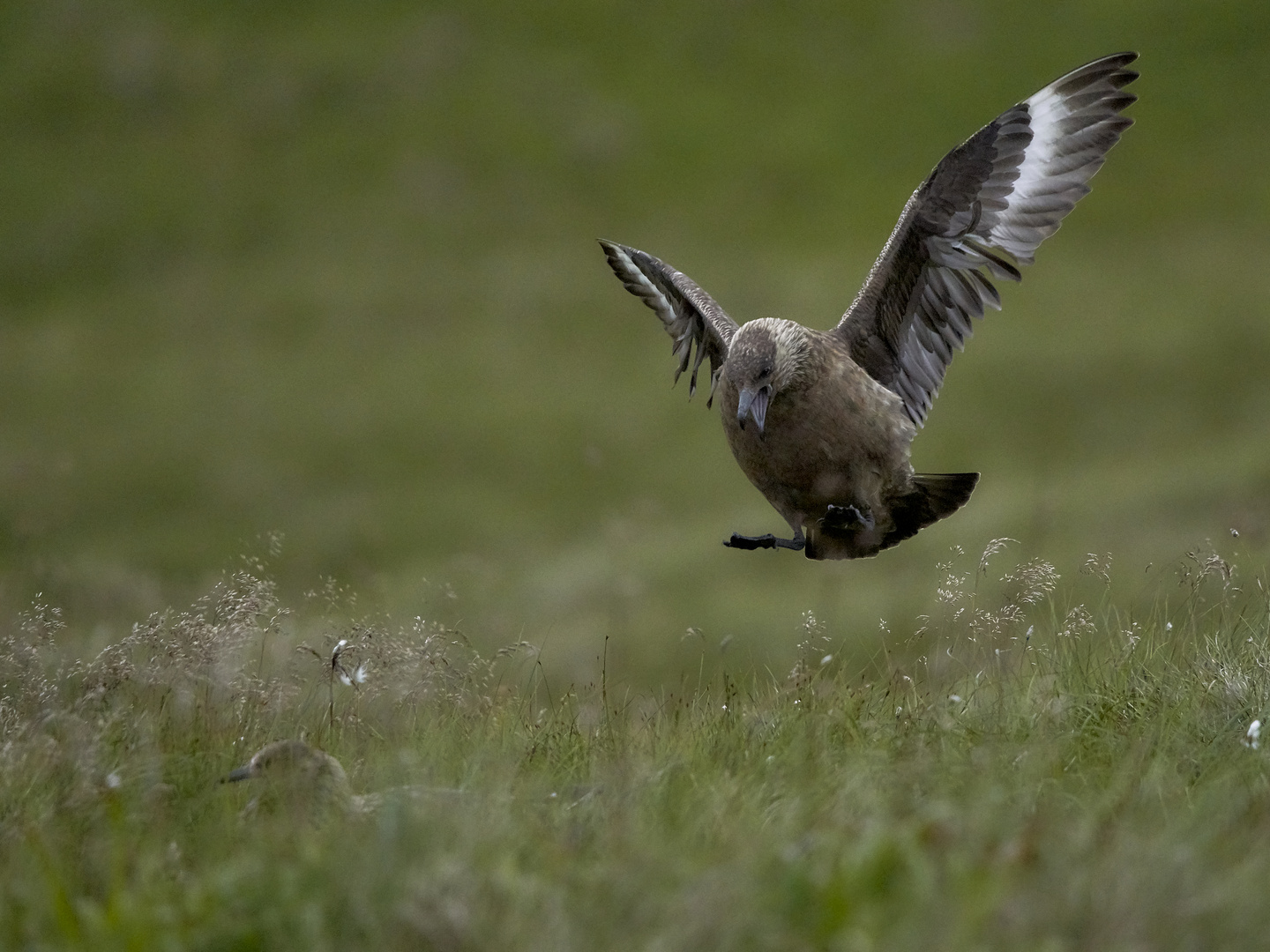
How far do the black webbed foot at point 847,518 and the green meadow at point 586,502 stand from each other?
0.59m

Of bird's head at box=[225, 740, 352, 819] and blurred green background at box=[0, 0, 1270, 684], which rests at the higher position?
blurred green background at box=[0, 0, 1270, 684]

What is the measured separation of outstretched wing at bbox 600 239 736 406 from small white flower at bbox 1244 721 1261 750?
9.31 feet

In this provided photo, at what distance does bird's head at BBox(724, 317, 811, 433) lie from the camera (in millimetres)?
4762

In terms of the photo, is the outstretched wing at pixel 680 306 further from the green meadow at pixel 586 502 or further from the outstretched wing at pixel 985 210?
the green meadow at pixel 586 502

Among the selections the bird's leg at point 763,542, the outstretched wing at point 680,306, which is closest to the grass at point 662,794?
the bird's leg at point 763,542

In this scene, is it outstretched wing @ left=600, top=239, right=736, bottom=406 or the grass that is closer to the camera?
the grass

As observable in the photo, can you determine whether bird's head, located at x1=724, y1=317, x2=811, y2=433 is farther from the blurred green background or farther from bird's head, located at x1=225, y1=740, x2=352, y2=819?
the blurred green background

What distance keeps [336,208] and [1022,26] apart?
12.7 meters

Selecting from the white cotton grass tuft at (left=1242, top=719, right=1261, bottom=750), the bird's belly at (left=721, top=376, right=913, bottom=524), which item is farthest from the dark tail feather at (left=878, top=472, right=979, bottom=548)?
the white cotton grass tuft at (left=1242, top=719, right=1261, bottom=750)

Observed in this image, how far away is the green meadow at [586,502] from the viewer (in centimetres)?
228

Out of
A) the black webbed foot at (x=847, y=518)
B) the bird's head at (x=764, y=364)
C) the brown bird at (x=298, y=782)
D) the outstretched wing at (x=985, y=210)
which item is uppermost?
the outstretched wing at (x=985, y=210)

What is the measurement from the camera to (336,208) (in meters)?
24.8

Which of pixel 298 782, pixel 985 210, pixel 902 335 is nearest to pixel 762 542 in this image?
pixel 902 335

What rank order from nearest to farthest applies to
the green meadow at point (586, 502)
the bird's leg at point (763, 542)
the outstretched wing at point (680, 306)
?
1. the green meadow at point (586, 502)
2. the bird's leg at point (763, 542)
3. the outstretched wing at point (680, 306)
